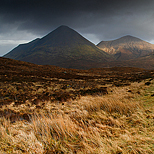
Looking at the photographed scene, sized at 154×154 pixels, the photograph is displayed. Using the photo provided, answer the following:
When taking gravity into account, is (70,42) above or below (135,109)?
above

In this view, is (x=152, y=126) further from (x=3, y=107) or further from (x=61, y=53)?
(x=61, y=53)

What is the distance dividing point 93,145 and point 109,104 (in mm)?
2467

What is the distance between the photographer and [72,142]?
226 cm

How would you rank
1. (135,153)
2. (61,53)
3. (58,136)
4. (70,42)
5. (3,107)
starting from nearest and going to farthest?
(135,153) → (58,136) → (3,107) → (61,53) → (70,42)

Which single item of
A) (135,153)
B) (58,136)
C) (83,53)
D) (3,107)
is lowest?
(3,107)

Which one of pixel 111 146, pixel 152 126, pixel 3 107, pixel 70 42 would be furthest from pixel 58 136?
pixel 70 42

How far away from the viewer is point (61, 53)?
161 m

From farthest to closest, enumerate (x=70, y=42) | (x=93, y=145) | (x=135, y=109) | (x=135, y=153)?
(x=70, y=42) < (x=135, y=109) < (x=93, y=145) < (x=135, y=153)

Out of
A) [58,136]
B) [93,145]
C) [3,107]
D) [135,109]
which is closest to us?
[93,145]

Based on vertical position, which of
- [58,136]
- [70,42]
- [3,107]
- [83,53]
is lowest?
[3,107]

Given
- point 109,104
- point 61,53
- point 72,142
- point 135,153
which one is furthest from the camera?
point 61,53

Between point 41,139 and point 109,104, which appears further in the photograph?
point 109,104

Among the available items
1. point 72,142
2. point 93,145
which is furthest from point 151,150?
point 72,142

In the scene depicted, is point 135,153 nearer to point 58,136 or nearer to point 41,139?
point 58,136
